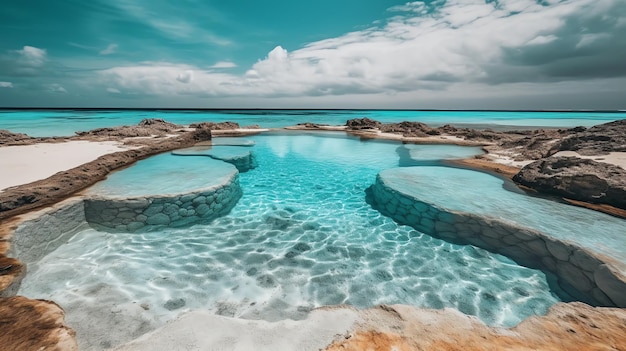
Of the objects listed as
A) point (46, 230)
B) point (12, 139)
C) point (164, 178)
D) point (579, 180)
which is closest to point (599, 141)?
point (579, 180)

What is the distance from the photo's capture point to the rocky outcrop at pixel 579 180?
687 cm

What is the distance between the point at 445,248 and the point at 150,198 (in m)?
7.18

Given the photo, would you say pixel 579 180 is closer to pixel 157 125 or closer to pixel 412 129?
pixel 412 129

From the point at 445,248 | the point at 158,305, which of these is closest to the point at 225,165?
the point at 158,305

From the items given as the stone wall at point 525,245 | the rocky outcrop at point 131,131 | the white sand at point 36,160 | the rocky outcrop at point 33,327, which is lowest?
the stone wall at point 525,245

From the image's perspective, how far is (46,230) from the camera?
5.64 m

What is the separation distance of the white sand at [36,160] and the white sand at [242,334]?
7151 millimetres

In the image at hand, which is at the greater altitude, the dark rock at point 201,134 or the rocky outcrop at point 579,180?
the dark rock at point 201,134

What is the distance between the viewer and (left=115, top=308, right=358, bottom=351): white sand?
2.59m

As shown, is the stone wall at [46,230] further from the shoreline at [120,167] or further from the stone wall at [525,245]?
the stone wall at [525,245]

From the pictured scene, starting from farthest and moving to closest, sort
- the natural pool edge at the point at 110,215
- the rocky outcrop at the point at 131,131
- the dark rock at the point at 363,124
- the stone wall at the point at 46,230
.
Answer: the dark rock at the point at 363,124 → the rocky outcrop at the point at 131,131 → the natural pool edge at the point at 110,215 → the stone wall at the point at 46,230

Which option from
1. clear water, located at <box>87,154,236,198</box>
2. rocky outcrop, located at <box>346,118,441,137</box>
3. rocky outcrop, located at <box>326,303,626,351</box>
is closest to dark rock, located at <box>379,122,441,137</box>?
rocky outcrop, located at <box>346,118,441,137</box>

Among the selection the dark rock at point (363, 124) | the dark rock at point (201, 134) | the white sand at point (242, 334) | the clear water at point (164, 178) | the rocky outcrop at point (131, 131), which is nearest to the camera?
the white sand at point (242, 334)

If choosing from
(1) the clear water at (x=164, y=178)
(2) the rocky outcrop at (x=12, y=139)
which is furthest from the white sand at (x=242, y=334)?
(2) the rocky outcrop at (x=12, y=139)
